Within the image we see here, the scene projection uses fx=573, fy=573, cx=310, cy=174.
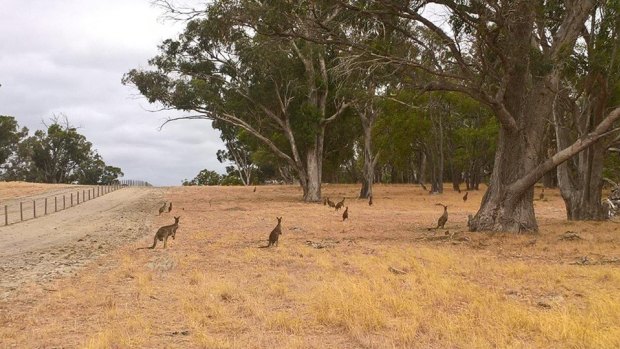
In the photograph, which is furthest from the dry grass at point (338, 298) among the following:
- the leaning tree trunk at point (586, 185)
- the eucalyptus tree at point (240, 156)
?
the eucalyptus tree at point (240, 156)

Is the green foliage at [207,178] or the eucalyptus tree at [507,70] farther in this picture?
the green foliage at [207,178]

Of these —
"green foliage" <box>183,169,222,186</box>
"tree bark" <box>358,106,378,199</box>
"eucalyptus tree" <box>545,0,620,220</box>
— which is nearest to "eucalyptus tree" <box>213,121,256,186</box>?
"green foliage" <box>183,169,222,186</box>

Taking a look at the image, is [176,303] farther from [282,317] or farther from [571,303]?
[571,303]

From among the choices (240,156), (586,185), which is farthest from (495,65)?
(240,156)

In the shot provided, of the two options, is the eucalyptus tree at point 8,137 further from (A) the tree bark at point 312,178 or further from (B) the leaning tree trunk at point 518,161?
(B) the leaning tree trunk at point 518,161

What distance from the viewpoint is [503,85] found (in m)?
16.5

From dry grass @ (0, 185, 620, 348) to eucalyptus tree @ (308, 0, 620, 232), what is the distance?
1436mm

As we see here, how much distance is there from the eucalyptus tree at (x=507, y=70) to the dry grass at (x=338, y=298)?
1436 millimetres

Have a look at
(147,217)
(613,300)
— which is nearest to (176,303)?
(613,300)

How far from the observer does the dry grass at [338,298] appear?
689cm

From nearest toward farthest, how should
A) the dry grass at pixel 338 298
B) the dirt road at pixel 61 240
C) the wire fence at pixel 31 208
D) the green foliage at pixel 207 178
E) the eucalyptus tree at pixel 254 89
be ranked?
the dry grass at pixel 338 298, the dirt road at pixel 61 240, the wire fence at pixel 31 208, the eucalyptus tree at pixel 254 89, the green foliage at pixel 207 178

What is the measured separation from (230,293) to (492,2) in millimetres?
10704

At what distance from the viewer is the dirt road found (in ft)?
39.3

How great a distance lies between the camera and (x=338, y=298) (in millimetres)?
8648
